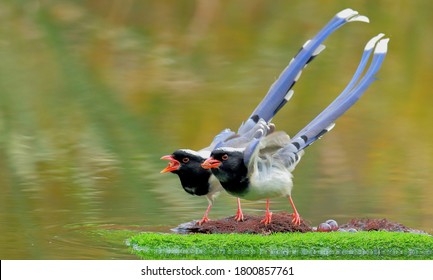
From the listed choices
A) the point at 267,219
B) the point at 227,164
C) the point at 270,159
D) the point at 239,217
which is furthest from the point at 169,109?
the point at 227,164

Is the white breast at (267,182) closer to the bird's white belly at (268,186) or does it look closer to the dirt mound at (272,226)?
the bird's white belly at (268,186)

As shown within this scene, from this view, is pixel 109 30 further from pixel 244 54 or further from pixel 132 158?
pixel 132 158

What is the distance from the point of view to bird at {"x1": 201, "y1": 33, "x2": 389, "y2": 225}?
3594 mm

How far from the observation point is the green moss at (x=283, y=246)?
3.75m

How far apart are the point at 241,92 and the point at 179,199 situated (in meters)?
2.60

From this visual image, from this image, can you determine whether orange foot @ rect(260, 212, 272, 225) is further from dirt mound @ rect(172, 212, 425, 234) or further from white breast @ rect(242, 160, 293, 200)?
white breast @ rect(242, 160, 293, 200)

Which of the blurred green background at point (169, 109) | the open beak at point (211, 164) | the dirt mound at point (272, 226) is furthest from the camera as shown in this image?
the blurred green background at point (169, 109)

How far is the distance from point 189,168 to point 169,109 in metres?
2.83

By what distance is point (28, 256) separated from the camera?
379 centimetres

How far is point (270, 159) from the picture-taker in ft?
12.4

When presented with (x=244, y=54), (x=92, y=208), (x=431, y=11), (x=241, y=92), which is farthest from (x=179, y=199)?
(x=431, y=11)

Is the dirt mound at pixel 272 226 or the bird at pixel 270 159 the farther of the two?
the dirt mound at pixel 272 226

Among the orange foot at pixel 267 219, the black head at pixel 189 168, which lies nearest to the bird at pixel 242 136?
the black head at pixel 189 168

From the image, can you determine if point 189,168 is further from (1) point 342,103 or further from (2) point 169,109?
(2) point 169,109
